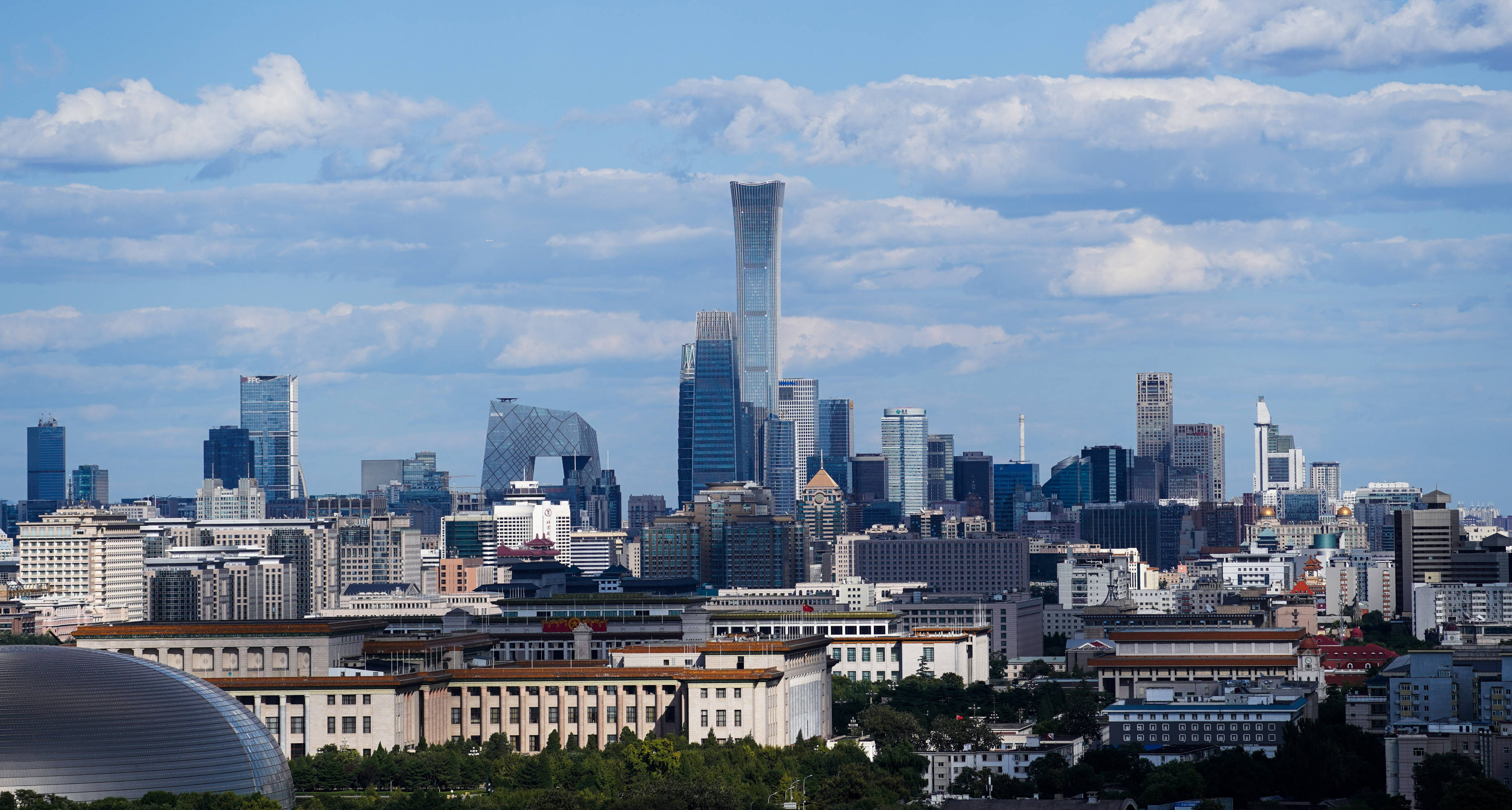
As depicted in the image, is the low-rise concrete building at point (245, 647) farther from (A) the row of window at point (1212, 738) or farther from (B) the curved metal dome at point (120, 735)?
(A) the row of window at point (1212, 738)

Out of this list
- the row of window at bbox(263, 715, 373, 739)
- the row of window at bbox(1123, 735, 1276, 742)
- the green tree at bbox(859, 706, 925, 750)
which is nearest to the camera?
the row of window at bbox(263, 715, 373, 739)

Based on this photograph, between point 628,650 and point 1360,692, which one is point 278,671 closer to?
point 628,650

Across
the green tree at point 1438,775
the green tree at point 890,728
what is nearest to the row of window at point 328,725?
the green tree at point 890,728

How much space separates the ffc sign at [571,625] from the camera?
17425 cm

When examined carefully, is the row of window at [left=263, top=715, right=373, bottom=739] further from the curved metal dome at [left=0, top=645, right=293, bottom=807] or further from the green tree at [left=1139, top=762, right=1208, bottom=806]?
the green tree at [left=1139, top=762, right=1208, bottom=806]

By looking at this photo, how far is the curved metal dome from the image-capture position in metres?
110

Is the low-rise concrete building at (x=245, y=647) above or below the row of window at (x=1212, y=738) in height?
above

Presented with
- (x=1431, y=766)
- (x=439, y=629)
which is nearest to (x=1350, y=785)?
(x=1431, y=766)

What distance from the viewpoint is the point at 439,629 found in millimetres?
175750

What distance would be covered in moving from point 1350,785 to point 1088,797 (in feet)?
66.6

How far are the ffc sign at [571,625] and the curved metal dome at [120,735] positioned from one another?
55356mm

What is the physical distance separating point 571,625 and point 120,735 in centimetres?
6652

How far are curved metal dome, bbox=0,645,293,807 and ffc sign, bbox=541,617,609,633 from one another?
55356mm

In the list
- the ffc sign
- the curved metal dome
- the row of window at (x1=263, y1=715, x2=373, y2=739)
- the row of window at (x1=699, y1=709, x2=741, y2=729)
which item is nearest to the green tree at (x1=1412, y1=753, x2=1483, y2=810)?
the row of window at (x1=699, y1=709, x2=741, y2=729)
